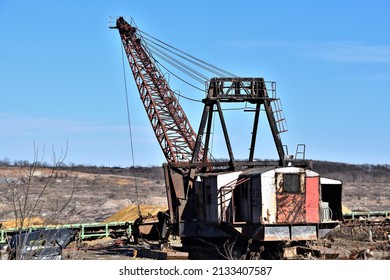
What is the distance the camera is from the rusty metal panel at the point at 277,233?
62.1 ft

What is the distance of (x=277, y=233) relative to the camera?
1905 centimetres

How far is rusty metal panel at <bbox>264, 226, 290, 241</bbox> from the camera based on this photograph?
18938 millimetres

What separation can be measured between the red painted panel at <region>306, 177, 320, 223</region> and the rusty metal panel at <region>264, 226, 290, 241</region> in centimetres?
70

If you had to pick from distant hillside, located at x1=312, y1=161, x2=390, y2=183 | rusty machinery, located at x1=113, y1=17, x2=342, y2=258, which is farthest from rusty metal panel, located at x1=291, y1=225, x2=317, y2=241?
distant hillside, located at x1=312, y1=161, x2=390, y2=183

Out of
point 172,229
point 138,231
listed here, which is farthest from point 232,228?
point 138,231

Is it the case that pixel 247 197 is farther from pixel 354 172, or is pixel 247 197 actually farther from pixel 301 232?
pixel 354 172

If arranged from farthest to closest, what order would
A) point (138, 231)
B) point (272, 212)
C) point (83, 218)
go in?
point (83, 218), point (138, 231), point (272, 212)

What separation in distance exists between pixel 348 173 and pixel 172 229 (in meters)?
75.3

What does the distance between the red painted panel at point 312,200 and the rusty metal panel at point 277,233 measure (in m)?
0.70

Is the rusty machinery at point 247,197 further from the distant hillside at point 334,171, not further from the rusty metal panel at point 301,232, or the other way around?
the distant hillside at point 334,171

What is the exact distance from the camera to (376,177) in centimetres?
9556

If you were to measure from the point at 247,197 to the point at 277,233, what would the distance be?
4.51ft

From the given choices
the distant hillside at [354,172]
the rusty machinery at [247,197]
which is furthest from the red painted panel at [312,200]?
the distant hillside at [354,172]

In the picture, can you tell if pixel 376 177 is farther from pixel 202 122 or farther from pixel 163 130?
pixel 202 122
